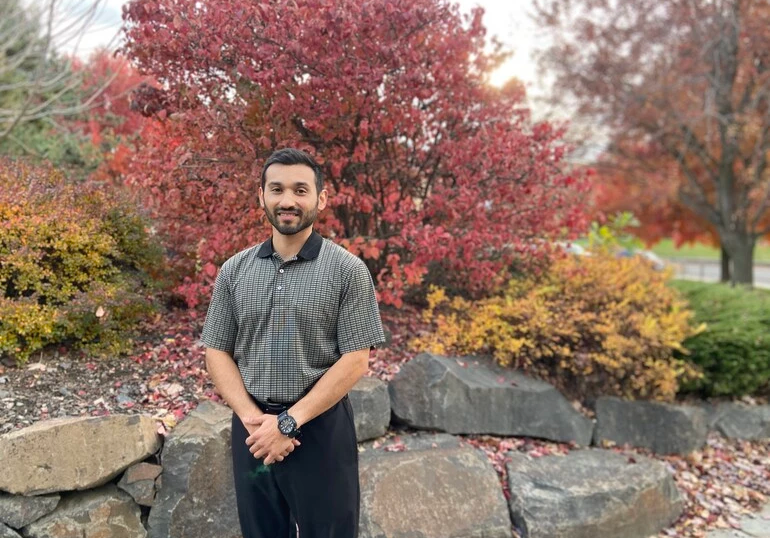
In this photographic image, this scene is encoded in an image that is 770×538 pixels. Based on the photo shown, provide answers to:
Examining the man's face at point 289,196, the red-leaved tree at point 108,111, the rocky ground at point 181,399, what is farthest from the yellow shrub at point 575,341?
the red-leaved tree at point 108,111

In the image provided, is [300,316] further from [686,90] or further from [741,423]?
[686,90]

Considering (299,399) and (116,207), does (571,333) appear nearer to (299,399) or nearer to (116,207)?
(299,399)

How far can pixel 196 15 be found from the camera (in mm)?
3637

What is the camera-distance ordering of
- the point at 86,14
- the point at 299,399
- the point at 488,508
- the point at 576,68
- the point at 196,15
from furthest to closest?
the point at 576,68, the point at 86,14, the point at 196,15, the point at 488,508, the point at 299,399

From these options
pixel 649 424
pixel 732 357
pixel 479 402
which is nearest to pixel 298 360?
pixel 479 402

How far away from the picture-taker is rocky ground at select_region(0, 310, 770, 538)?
321 centimetres

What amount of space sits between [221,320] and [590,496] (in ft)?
8.07

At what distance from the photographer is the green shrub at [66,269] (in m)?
3.41

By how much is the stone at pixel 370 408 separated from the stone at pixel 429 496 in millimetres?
129


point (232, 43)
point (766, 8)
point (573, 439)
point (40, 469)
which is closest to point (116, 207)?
point (232, 43)

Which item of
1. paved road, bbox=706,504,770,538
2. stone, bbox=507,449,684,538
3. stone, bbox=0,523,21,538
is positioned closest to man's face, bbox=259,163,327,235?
stone, bbox=0,523,21,538

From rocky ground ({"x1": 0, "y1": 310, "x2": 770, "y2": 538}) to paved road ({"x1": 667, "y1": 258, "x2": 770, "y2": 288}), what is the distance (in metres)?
19.6

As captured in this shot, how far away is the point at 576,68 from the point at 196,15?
893cm

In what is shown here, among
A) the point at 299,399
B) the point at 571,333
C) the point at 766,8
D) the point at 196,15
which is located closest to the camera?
the point at 299,399
